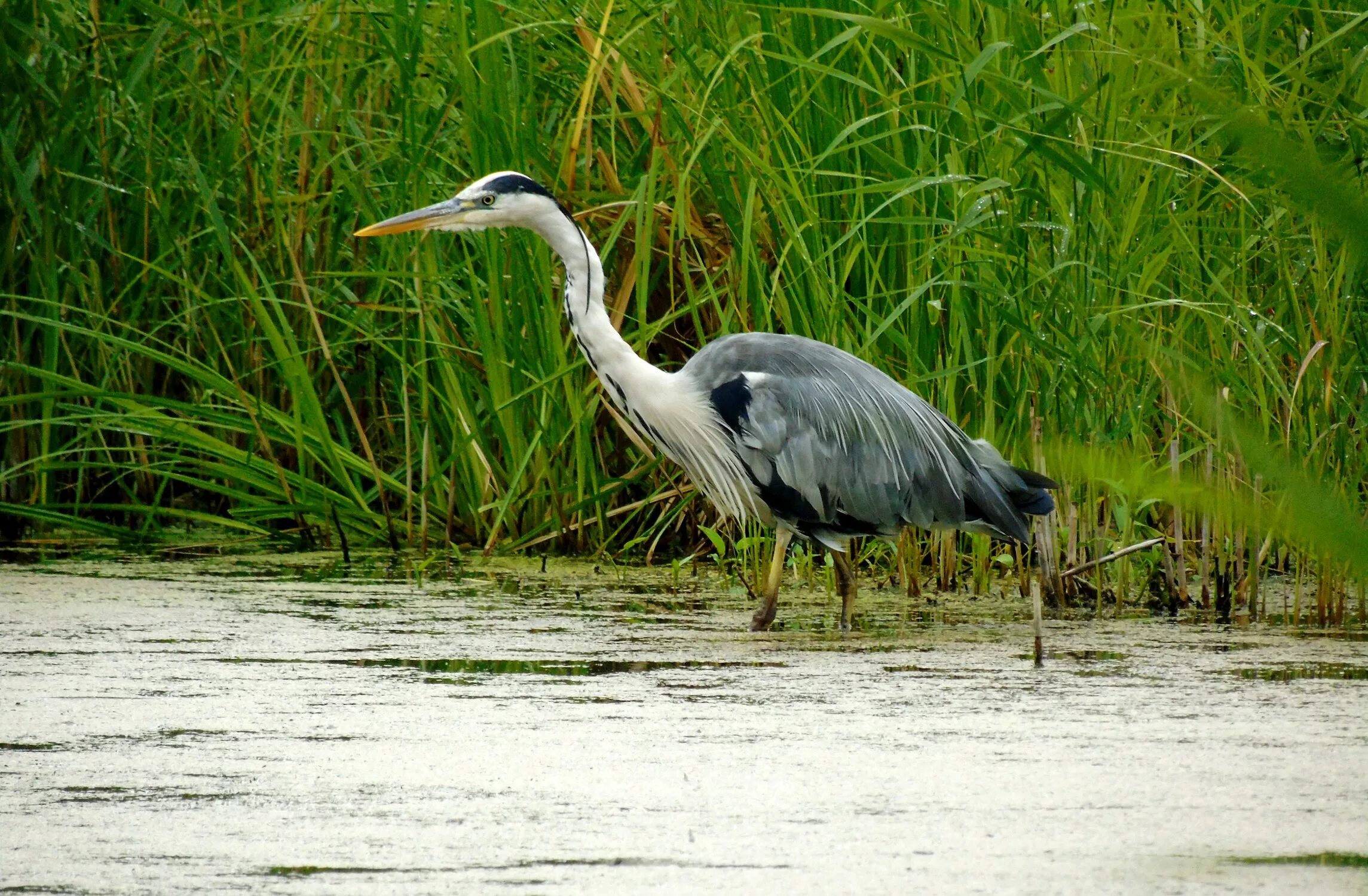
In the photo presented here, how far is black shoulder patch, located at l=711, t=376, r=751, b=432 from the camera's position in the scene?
3934 mm

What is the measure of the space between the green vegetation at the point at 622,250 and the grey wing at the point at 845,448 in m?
0.15

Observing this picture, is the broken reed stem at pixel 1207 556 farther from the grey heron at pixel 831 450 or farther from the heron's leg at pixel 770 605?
the heron's leg at pixel 770 605

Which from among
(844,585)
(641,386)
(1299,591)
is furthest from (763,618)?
(1299,591)

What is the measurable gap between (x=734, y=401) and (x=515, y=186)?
75 cm

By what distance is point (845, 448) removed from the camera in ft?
12.9

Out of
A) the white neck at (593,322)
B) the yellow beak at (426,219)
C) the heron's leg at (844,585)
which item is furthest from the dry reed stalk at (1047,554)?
the yellow beak at (426,219)

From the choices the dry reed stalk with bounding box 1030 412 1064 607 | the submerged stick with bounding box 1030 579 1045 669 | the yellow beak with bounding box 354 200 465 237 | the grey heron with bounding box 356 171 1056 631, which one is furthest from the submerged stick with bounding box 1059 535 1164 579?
the yellow beak with bounding box 354 200 465 237

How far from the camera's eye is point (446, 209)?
4.21 metres

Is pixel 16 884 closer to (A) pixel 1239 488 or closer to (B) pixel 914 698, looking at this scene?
(B) pixel 914 698

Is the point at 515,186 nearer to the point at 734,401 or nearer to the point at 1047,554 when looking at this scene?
the point at 734,401

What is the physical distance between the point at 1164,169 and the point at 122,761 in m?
2.60

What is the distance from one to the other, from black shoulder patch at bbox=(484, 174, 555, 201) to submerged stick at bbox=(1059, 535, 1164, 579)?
4.79ft

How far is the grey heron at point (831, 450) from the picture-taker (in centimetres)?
386

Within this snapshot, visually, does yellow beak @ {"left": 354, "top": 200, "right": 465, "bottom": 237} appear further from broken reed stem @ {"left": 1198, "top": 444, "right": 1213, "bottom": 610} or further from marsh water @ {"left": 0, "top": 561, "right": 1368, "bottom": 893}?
broken reed stem @ {"left": 1198, "top": 444, "right": 1213, "bottom": 610}
